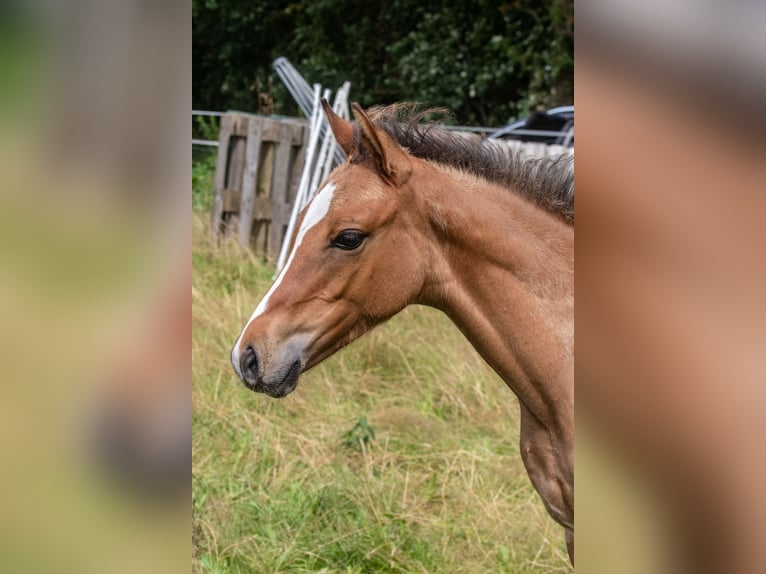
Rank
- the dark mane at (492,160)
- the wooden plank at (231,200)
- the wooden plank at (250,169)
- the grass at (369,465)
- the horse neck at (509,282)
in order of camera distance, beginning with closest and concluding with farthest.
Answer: the horse neck at (509,282), the dark mane at (492,160), the grass at (369,465), the wooden plank at (250,169), the wooden plank at (231,200)

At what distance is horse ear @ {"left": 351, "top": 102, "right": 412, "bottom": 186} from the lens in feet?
7.68

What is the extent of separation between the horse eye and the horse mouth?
0.35 metres

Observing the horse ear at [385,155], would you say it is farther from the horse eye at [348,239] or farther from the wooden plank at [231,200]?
the wooden plank at [231,200]

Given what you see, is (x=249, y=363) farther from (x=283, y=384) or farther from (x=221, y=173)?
(x=221, y=173)

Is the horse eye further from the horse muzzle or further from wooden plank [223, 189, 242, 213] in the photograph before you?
wooden plank [223, 189, 242, 213]

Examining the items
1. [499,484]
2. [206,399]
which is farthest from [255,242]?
[499,484]

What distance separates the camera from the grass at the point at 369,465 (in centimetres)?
348

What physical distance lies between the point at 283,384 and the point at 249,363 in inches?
4.5
